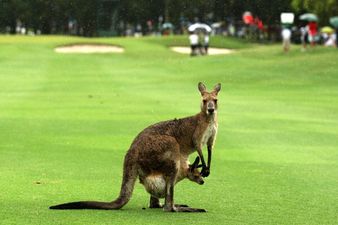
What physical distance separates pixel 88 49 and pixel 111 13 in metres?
60.1

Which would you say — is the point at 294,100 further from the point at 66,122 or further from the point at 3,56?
the point at 3,56

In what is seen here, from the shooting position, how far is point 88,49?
7375 cm

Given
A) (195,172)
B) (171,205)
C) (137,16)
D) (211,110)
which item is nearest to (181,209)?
(171,205)

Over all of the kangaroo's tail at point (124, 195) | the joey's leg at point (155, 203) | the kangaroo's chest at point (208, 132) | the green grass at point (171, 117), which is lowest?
the green grass at point (171, 117)

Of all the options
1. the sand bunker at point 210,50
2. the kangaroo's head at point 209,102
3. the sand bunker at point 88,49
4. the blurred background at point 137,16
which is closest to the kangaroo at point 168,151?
the kangaroo's head at point 209,102

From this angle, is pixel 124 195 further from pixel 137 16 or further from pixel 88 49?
pixel 137 16

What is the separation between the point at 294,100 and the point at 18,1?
280 ft

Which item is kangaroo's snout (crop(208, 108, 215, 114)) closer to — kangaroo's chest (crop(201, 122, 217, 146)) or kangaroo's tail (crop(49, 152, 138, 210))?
kangaroo's chest (crop(201, 122, 217, 146))

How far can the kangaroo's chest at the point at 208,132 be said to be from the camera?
10.6 metres

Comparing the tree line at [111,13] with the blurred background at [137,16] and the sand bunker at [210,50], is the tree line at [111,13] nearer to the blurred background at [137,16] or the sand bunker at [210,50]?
the blurred background at [137,16]

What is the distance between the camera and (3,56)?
62.2 m

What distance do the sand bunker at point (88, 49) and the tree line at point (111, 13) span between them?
34.7m

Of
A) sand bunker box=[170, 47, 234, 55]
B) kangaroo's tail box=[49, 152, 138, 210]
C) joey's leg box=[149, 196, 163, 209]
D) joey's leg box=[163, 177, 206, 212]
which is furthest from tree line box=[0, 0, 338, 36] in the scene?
kangaroo's tail box=[49, 152, 138, 210]

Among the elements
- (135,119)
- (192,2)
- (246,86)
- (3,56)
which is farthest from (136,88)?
(192,2)
